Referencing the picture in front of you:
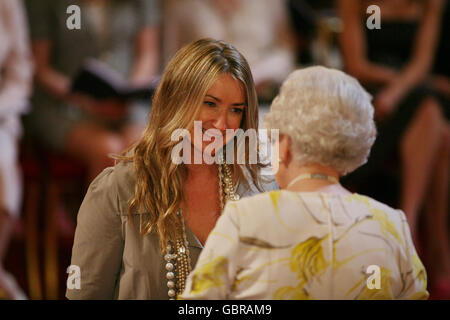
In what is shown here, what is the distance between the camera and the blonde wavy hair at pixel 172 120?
1514 mm

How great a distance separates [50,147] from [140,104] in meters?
0.52

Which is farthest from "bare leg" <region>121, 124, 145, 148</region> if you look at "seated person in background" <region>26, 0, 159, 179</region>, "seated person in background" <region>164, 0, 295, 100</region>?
"seated person in background" <region>164, 0, 295, 100</region>

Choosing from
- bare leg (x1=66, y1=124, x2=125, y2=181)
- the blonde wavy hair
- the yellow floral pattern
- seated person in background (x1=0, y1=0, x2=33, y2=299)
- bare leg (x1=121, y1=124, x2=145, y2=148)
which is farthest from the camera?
bare leg (x1=121, y1=124, x2=145, y2=148)

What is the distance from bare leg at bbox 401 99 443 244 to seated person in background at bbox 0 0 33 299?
1890 millimetres

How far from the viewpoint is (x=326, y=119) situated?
1258 mm

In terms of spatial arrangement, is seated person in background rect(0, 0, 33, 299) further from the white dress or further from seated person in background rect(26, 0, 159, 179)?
seated person in background rect(26, 0, 159, 179)

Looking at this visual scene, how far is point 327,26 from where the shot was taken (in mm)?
3750

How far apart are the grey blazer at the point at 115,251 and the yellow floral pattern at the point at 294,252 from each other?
31 centimetres

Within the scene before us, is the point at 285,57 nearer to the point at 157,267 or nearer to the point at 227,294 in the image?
the point at 157,267

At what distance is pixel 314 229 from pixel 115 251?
542mm

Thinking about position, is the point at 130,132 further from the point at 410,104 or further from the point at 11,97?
the point at 410,104

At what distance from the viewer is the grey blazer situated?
1.53 metres

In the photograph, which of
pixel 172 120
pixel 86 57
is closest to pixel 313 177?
pixel 172 120

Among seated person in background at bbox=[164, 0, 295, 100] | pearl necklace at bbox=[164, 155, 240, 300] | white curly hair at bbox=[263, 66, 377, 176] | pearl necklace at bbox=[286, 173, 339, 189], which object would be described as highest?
seated person in background at bbox=[164, 0, 295, 100]
